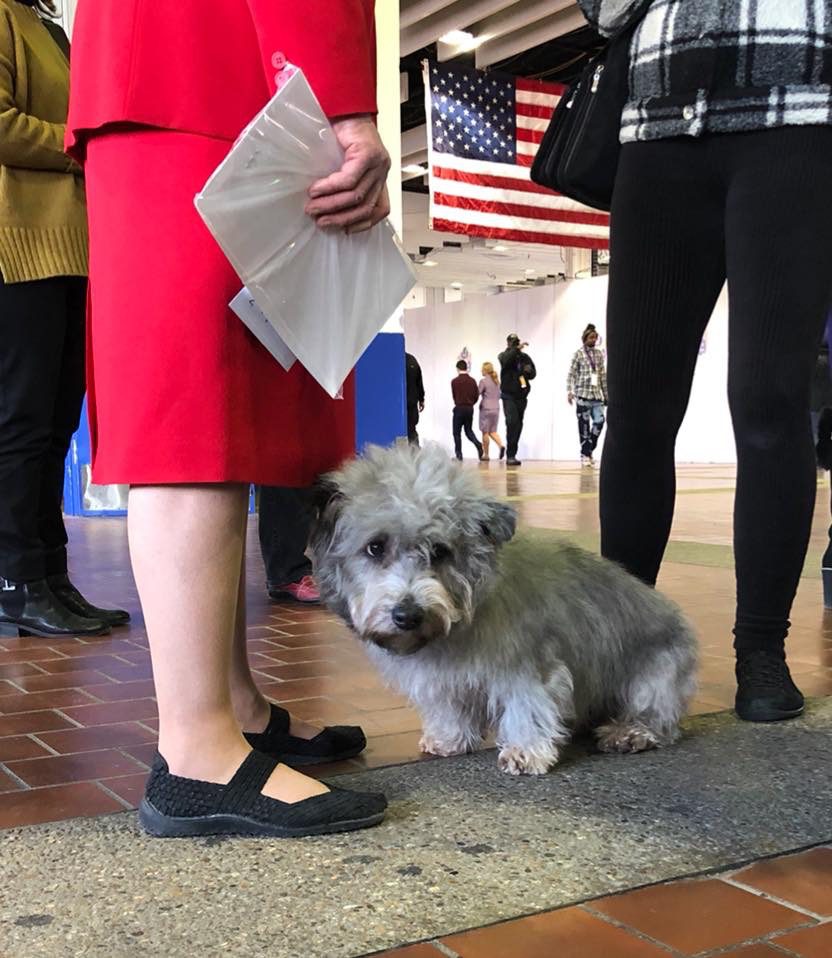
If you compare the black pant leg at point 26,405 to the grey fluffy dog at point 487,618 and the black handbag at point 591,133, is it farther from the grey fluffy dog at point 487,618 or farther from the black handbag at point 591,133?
the grey fluffy dog at point 487,618

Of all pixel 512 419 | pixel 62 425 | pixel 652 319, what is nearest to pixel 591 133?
pixel 652 319

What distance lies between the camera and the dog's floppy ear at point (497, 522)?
1999 mm

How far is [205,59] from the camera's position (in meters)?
1.65

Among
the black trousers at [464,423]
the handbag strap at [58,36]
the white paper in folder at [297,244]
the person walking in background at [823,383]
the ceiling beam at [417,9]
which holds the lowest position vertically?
the black trousers at [464,423]

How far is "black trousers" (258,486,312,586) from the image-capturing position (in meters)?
4.32

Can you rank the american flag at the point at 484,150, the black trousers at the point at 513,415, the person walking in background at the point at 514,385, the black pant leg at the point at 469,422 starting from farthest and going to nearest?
the black pant leg at the point at 469,422 < the black trousers at the point at 513,415 < the person walking in background at the point at 514,385 < the american flag at the point at 484,150

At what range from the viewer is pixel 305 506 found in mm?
2066

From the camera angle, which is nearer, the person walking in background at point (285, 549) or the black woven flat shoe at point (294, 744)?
the black woven flat shoe at point (294, 744)

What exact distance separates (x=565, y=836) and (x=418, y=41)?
12.6m

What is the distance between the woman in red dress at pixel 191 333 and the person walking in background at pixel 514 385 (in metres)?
16.4

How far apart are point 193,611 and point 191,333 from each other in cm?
43

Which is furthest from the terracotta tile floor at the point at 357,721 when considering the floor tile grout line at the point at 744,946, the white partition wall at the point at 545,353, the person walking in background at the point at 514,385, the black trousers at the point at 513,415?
the white partition wall at the point at 545,353

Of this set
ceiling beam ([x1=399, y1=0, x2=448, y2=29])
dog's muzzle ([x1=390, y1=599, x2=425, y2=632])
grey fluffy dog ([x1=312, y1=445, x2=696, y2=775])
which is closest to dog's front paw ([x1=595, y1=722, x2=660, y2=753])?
grey fluffy dog ([x1=312, y1=445, x2=696, y2=775])

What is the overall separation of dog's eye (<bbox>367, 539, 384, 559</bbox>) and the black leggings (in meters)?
0.82
